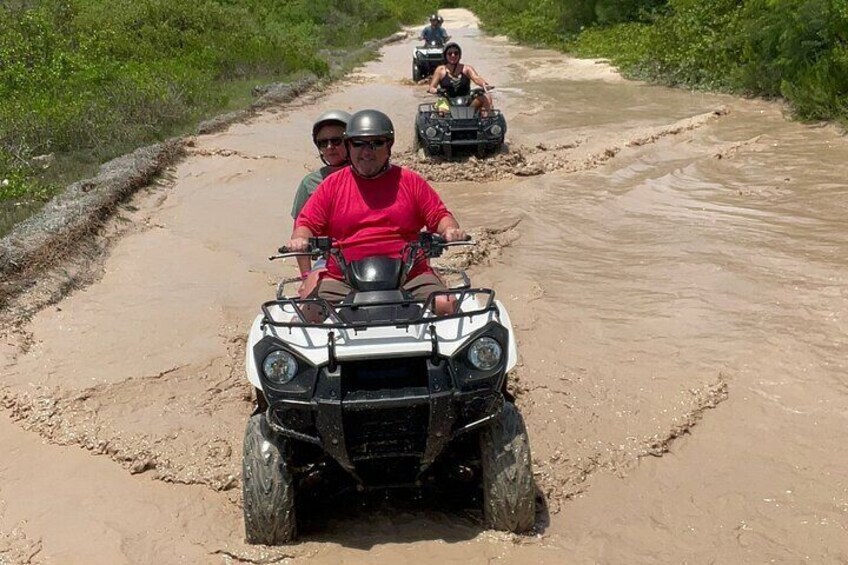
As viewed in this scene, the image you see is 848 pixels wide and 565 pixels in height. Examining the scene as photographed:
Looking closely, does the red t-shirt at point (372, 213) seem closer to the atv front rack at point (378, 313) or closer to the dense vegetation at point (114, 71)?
the atv front rack at point (378, 313)

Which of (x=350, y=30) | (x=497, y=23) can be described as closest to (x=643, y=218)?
(x=350, y=30)

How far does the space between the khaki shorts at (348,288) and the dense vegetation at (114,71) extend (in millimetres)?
6588

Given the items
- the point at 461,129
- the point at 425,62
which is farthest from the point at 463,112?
the point at 425,62

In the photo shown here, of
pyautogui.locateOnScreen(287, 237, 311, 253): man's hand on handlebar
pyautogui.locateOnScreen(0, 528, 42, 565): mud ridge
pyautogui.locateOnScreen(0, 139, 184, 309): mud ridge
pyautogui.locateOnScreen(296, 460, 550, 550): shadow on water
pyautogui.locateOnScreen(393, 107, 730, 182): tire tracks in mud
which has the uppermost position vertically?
pyautogui.locateOnScreen(287, 237, 311, 253): man's hand on handlebar

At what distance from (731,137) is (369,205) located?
9.65 metres

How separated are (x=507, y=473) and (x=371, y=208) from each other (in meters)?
1.63

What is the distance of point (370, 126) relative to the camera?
438cm

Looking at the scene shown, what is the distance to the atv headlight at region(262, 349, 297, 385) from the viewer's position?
3594 millimetres

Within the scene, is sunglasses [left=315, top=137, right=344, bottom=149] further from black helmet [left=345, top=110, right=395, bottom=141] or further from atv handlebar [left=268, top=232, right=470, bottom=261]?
atv handlebar [left=268, top=232, right=470, bottom=261]

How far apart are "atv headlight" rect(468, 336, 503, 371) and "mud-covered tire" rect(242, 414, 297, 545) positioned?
0.93 meters

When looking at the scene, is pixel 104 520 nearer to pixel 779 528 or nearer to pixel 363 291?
pixel 363 291

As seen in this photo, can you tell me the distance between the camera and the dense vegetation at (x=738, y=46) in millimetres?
13500

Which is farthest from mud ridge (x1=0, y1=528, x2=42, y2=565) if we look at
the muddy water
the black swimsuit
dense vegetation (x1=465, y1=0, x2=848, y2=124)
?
dense vegetation (x1=465, y1=0, x2=848, y2=124)

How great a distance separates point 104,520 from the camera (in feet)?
14.4
